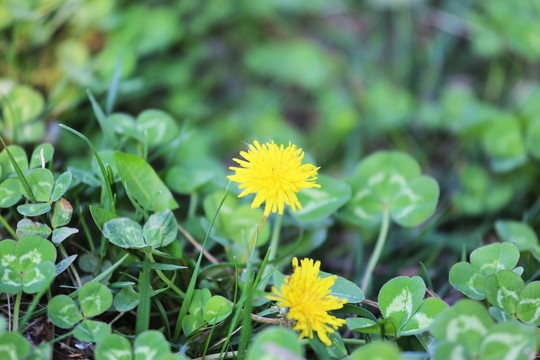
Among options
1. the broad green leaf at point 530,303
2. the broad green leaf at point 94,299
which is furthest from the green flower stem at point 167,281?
the broad green leaf at point 530,303

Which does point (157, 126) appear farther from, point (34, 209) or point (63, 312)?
point (63, 312)

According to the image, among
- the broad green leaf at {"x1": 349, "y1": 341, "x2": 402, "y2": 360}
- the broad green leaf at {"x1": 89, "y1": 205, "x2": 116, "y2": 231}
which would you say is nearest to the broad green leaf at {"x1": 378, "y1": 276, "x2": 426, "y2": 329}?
the broad green leaf at {"x1": 349, "y1": 341, "x2": 402, "y2": 360}

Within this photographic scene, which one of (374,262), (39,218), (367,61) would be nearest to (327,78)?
(367,61)

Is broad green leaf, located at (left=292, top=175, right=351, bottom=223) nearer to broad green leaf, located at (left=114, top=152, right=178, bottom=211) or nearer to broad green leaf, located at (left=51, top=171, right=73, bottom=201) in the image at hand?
broad green leaf, located at (left=114, top=152, right=178, bottom=211)

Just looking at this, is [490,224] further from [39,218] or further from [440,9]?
[39,218]

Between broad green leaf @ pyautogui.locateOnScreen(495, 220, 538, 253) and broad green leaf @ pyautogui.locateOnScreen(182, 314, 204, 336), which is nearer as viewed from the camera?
broad green leaf @ pyautogui.locateOnScreen(182, 314, 204, 336)

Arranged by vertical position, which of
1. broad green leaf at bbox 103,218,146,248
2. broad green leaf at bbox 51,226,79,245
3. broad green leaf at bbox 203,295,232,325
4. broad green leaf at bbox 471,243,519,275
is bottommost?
broad green leaf at bbox 203,295,232,325

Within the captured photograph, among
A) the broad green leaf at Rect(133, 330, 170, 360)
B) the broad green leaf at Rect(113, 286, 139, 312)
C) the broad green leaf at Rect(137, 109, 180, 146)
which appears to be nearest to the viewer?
the broad green leaf at Rect(133, 330, 170, 360)
